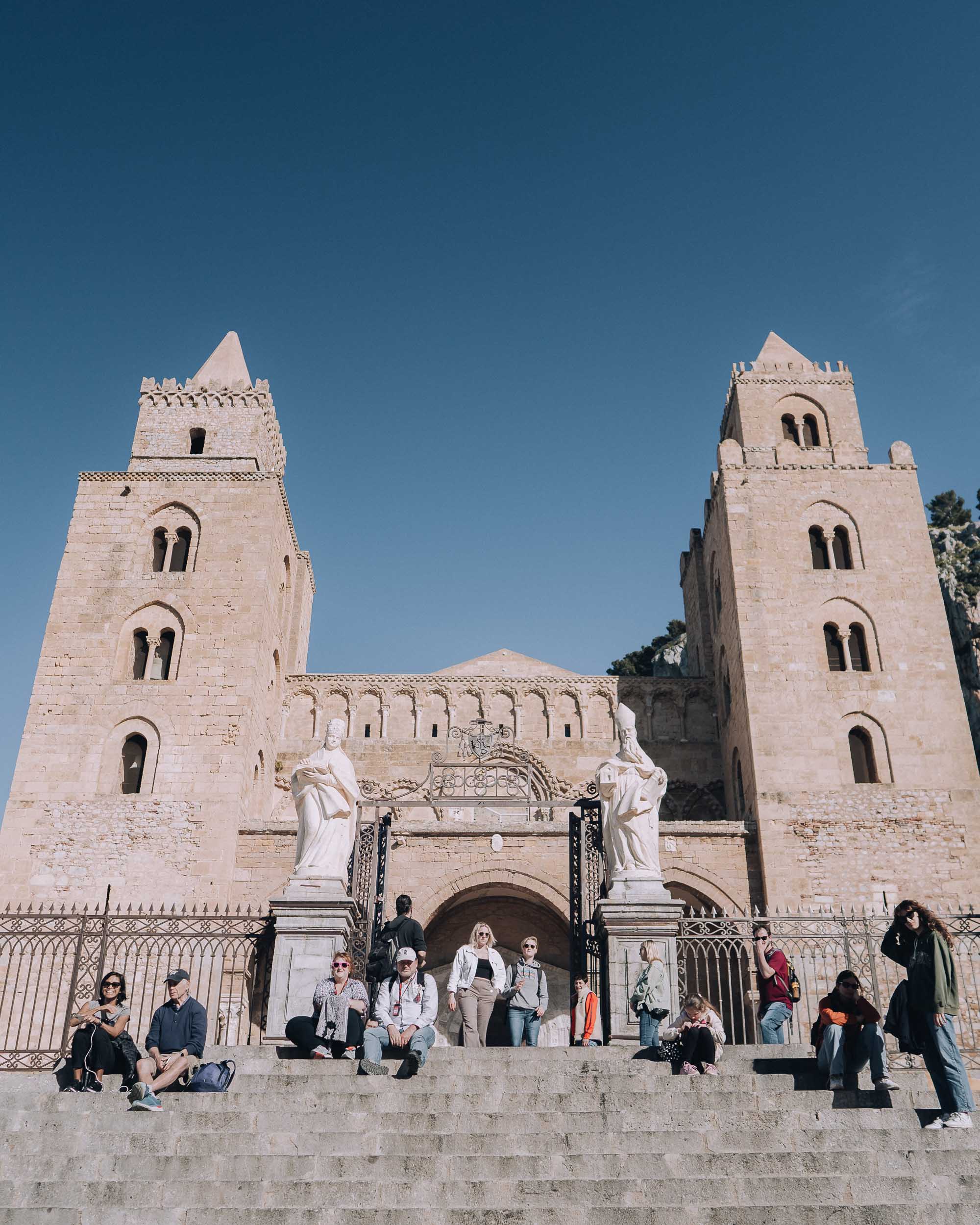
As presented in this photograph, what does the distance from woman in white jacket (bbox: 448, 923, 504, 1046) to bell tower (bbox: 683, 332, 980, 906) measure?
12831mm

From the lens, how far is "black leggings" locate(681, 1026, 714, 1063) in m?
9.00

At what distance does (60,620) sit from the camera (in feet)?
83.8

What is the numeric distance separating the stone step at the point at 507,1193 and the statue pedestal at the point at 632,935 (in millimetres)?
3277

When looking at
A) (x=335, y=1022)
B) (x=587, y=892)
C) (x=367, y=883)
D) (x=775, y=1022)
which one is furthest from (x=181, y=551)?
(x=775, y=1022)

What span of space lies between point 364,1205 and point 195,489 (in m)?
22.3

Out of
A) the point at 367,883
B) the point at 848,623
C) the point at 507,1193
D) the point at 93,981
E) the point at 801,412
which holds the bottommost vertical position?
the point at 507,1193

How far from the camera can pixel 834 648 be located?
85.6ft

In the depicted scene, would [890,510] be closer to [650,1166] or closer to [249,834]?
[249,834]

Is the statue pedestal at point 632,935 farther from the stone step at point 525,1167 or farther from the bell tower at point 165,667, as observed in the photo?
the bell tower at point 165,667

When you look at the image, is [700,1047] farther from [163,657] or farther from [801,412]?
[801,412]

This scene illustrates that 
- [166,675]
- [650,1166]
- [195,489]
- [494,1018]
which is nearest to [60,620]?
[166,675]

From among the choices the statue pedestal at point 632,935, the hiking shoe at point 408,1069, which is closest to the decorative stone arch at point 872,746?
the statue pedestal at point 632,935

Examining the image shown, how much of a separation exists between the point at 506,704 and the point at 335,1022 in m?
20.3

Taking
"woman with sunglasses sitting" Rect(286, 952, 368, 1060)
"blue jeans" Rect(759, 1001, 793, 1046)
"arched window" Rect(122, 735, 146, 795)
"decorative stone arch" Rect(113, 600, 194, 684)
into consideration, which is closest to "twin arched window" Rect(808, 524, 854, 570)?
"decorative stone arch" Rect(113, 600, 194, 684)
